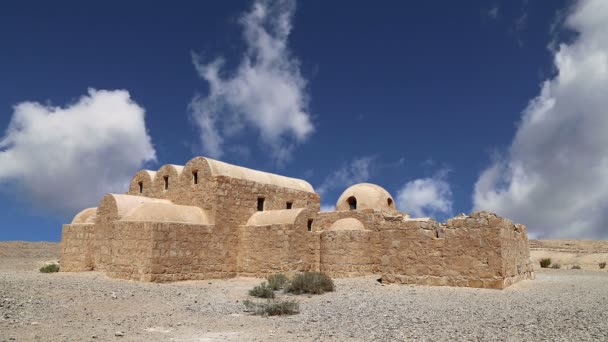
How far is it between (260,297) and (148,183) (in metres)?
10.0

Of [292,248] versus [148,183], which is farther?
[148,183]

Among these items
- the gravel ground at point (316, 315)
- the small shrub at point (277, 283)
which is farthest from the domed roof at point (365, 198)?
the gravel ground at point (316, 315)

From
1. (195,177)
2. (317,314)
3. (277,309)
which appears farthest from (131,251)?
(317,314)

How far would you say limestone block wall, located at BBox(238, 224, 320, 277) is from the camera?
50.8 ft

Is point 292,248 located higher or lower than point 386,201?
lower

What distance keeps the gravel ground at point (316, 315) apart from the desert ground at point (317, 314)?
0.05ft

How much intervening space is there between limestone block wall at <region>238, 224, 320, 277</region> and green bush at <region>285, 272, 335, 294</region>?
421 cm

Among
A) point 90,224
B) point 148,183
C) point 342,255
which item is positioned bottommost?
point 342,255

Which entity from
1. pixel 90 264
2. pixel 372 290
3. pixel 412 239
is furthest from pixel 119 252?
pixel 412 239

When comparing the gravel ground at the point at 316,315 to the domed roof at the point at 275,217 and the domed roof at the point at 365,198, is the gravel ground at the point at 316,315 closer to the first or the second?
the domed roof at the point at 275,217

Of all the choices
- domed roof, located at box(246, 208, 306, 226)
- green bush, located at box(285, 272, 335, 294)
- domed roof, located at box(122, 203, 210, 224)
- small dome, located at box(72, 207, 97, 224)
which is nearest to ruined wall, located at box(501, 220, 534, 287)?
green bush, located at box(285, 272, 335, 294)

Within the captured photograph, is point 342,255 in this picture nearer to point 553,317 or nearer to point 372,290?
point 372,290

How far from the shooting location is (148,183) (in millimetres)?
18375

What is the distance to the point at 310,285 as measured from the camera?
10.8 m
